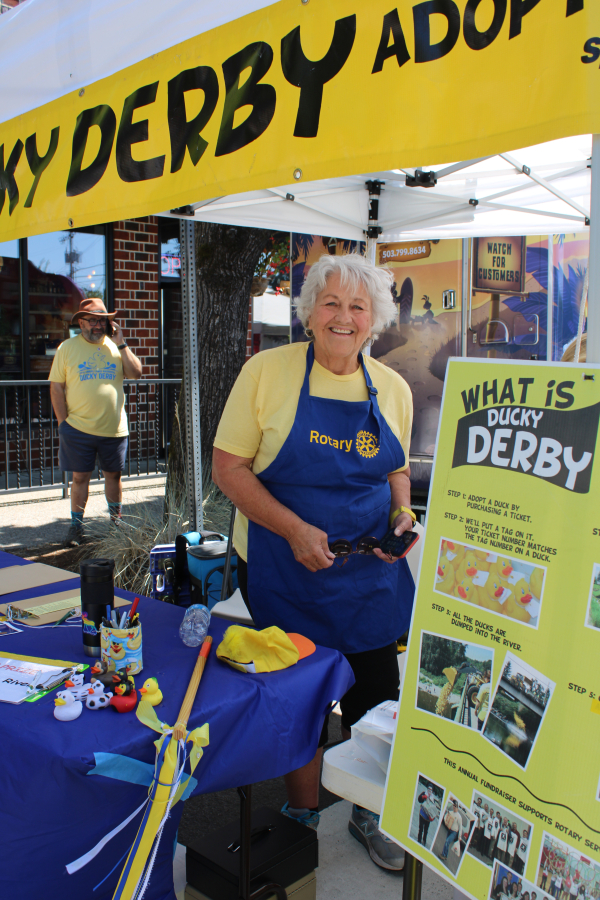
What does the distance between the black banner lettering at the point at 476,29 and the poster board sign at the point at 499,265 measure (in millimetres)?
4491

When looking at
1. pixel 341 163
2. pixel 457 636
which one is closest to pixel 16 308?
pixel 341 163

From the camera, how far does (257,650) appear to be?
5.91ft

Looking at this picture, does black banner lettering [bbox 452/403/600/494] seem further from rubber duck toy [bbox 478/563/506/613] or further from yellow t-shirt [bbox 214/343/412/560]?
yellow t-shirt [bbox 214/343/412/560]

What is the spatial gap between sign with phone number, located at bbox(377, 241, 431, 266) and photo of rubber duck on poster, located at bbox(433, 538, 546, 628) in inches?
193

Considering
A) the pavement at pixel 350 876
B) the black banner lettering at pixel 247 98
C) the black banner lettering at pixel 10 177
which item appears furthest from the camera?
the black banner lettering at pixel 10 177

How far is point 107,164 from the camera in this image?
2.23 meters

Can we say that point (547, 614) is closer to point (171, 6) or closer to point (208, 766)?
point (208, 766)

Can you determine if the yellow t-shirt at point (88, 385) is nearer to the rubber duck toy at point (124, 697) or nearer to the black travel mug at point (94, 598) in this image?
the black travel mug at point (94, 598)

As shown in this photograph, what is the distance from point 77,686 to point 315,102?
152 cm

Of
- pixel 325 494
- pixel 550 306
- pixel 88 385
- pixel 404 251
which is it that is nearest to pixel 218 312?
pixel 88 385

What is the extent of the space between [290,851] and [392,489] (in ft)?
4.10

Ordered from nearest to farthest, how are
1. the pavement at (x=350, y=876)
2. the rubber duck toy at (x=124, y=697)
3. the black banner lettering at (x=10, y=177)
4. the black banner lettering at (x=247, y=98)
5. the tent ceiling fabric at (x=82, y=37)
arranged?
1. the rubber duck toy at (x=124, y=697)
2. the black banner lettering at (x=247, y=98)
3. the tent ceiling fabric at (x=82, y=37)
4. the pavement at (x=350, y=876)
5. the black banner lettering at (x=10, y=177)

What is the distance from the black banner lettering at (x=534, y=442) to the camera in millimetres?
1216

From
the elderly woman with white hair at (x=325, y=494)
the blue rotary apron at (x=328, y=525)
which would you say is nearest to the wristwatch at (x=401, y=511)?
the elderly woman with white hair at (x=325, y=494)
